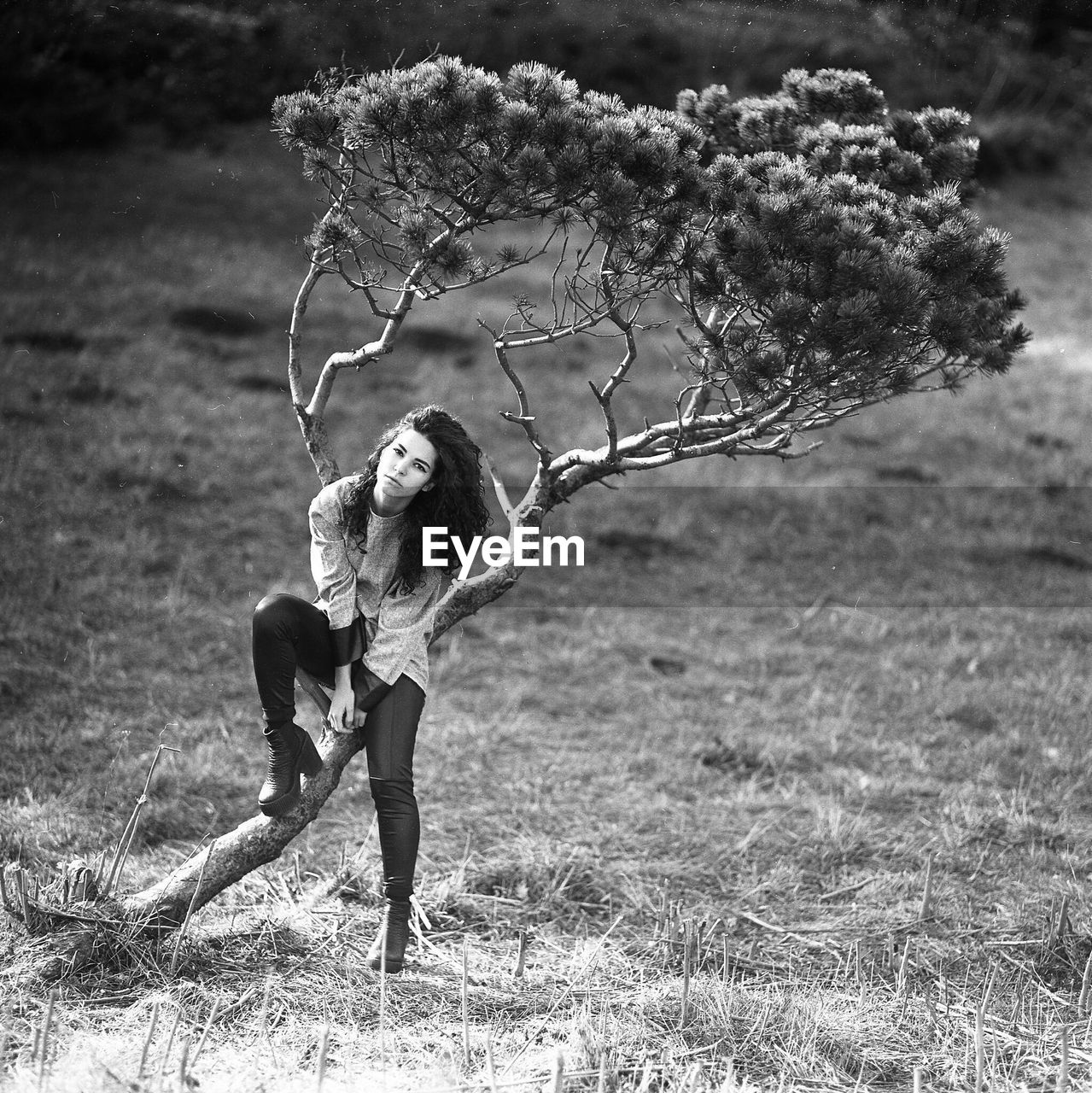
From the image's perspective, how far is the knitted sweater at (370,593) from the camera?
3.04 meters

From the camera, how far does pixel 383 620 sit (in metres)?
3.08

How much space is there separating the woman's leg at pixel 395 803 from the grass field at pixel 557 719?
6.0 inches

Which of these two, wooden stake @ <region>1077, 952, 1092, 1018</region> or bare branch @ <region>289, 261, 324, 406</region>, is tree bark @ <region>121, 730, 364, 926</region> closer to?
bare branch @ <region>289, 261, 324, 406</region>

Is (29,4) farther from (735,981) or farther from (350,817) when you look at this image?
(735,981)

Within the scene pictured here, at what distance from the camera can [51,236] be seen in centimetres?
927

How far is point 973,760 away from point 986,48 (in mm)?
11039

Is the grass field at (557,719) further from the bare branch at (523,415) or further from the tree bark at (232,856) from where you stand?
the bare branch at (523,415)

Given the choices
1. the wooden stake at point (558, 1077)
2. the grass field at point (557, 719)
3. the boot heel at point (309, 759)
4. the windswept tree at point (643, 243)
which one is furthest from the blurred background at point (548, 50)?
the wooden stake at point (558, 1077)

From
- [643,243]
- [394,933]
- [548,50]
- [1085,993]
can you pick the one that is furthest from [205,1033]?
Answer: [548,50]

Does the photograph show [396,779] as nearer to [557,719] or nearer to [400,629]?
[400,629]

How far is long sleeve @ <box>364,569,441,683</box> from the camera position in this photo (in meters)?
3.06

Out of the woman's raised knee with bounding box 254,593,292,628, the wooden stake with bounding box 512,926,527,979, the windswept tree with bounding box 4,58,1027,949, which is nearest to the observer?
the windswept tree with bounding box 4,58,1027,949

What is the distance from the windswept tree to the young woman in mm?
145
